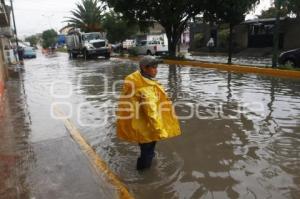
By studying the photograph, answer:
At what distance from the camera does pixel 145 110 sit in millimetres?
4523

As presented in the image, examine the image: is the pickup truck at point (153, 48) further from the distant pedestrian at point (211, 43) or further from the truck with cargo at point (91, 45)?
the distant pedestrian at point (211, 43)

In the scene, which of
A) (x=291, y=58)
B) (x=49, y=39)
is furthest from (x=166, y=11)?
(x=49, y=39)

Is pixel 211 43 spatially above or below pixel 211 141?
below

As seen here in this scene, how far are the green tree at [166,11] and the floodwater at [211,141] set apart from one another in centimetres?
1301

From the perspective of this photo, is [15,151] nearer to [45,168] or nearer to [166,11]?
[45,168]

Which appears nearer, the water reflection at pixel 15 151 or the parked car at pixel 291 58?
the water reflection at pixel 15 151

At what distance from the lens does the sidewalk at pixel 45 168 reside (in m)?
4.38

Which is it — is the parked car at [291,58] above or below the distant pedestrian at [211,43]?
above

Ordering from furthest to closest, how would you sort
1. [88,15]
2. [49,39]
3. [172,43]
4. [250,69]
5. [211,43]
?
[49,39] → [88,15] → [211,43] → [172,43] → [250,69]

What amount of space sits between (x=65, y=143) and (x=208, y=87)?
23.4 ft

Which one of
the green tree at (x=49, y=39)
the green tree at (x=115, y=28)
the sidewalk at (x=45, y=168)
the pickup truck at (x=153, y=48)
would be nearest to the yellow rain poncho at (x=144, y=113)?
the sidewalk at (x=45, y=168)

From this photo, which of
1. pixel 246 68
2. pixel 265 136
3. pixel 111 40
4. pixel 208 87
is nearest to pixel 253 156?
pixel 265 136

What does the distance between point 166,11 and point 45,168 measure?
2055 centimetres

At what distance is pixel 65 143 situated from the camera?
6.44 metres
